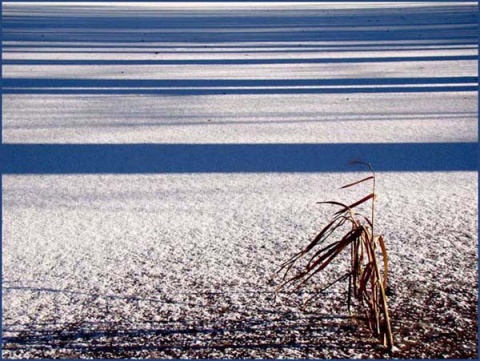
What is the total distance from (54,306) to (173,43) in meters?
9.75

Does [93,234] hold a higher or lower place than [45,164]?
lower

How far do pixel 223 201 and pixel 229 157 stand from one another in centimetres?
102

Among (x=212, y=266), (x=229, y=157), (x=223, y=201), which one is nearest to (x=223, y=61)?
(x=229, y=157)

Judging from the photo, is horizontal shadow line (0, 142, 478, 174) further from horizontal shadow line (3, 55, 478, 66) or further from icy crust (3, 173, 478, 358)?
horizontal shadow line (3, 55, 478, 66)

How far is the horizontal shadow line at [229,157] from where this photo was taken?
15.1 ft

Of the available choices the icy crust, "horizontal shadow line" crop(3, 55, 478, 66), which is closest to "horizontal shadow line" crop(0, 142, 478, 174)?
the icy crust

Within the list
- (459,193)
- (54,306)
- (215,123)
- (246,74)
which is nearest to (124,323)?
(54,306)

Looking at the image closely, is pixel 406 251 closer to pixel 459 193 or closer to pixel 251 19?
pixel 459 193

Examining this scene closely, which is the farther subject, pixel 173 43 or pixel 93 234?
pixel 173 43

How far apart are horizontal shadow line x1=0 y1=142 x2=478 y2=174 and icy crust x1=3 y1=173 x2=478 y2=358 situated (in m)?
0.18

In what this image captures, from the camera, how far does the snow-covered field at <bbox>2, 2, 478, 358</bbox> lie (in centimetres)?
249

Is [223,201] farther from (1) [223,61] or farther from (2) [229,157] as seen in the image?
(1) [223,61]

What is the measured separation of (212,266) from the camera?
302cm

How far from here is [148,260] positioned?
3084mm
